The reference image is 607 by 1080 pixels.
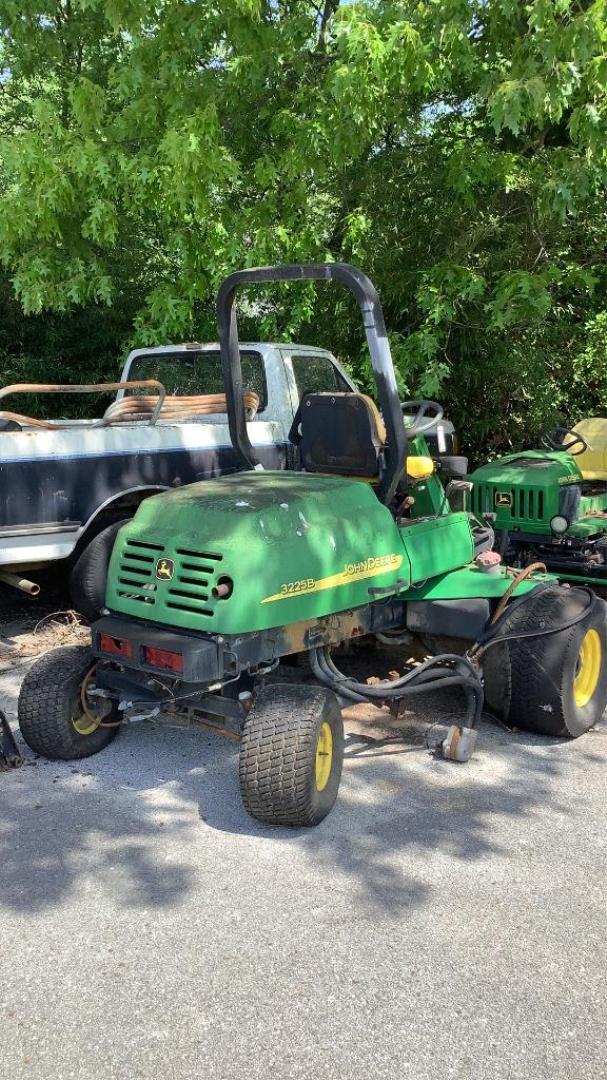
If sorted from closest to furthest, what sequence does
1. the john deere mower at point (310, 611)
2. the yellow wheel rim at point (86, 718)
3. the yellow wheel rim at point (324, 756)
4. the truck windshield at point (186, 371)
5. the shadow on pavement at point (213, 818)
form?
the shadow on pavement at point (213, 818) → the john deere mower at point (310, 611) → the yellow wheel rim at point (324, 756) → the yellow wheel rim at point (86, 718) → the truck windshield at point (186, 371)

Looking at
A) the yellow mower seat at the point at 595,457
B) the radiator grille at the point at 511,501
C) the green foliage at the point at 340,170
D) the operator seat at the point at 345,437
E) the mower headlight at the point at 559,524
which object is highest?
the green foliage at the point at 340,170

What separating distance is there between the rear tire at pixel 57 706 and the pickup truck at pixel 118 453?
1604 mm

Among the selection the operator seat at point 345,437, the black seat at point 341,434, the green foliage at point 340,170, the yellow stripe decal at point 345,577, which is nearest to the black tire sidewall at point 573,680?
the yellow stripe decal at point 345,577

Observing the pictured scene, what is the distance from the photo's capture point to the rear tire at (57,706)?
4535 mm

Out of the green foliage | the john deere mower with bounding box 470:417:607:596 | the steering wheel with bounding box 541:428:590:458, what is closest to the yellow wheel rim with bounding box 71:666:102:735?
the john deere mower with bounding box 470:417:607:596

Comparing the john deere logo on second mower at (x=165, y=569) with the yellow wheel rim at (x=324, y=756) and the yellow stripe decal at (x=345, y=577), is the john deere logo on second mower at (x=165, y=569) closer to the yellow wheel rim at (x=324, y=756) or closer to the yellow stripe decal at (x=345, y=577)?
the yellow stripe decal at (x=345, y=577)

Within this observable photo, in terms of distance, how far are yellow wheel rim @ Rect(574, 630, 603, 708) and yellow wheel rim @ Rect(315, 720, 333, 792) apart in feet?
5.49

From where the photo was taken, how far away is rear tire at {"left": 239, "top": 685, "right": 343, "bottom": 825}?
385 cm

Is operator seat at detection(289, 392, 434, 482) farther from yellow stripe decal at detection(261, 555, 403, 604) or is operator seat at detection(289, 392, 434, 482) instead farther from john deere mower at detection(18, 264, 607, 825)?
yellow stripe decal at detection(261, 555, 403, 604)

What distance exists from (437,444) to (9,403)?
831 cm

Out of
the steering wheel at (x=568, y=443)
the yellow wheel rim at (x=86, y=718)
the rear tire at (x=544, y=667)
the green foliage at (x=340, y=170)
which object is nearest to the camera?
the yellow wheel rim at (x=86, y=718)

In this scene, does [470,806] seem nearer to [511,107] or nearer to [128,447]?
[128,447]

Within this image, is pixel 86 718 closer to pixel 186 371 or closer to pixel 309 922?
pixel 309 922

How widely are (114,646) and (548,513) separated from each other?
399 centimetres
